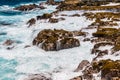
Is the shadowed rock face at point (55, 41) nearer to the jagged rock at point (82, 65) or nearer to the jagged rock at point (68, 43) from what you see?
the jagged rock at point (68, 43)

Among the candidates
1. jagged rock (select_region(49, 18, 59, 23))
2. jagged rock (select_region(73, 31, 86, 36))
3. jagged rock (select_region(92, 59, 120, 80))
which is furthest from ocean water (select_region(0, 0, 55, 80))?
jagged rock (select_region(92, 59, 120, 80))

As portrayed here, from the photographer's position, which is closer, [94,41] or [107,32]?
[94,41]

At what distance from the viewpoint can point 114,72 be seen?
3862cm

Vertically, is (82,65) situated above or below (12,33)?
above

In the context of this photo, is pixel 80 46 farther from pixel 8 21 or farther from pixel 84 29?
pixel 8 21

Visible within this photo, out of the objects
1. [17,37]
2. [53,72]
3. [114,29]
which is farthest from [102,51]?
[17,37]

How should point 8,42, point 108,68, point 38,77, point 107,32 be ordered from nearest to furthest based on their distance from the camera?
1. point 108,68
2. point 38,77
3. point 107,32
4. point 8,42

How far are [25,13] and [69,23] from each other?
3078 cm

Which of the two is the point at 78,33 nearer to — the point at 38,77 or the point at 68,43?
the point at 68,43

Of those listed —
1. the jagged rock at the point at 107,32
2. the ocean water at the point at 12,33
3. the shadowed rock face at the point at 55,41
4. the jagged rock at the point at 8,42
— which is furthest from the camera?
the jagged rock at the point at 8,42

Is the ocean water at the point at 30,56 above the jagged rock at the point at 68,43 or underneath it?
underneath

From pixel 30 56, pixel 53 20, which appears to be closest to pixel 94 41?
pixel 30 56

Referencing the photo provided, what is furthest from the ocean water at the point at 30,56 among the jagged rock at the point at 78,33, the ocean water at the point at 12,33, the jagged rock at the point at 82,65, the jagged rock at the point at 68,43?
the jagged rock at the point at 78,33

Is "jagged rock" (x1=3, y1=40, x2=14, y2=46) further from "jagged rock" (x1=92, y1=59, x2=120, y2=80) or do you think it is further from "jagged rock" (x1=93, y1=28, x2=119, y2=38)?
"jagged rock" (x1=92, y1=59, x2=120, y2=80)
